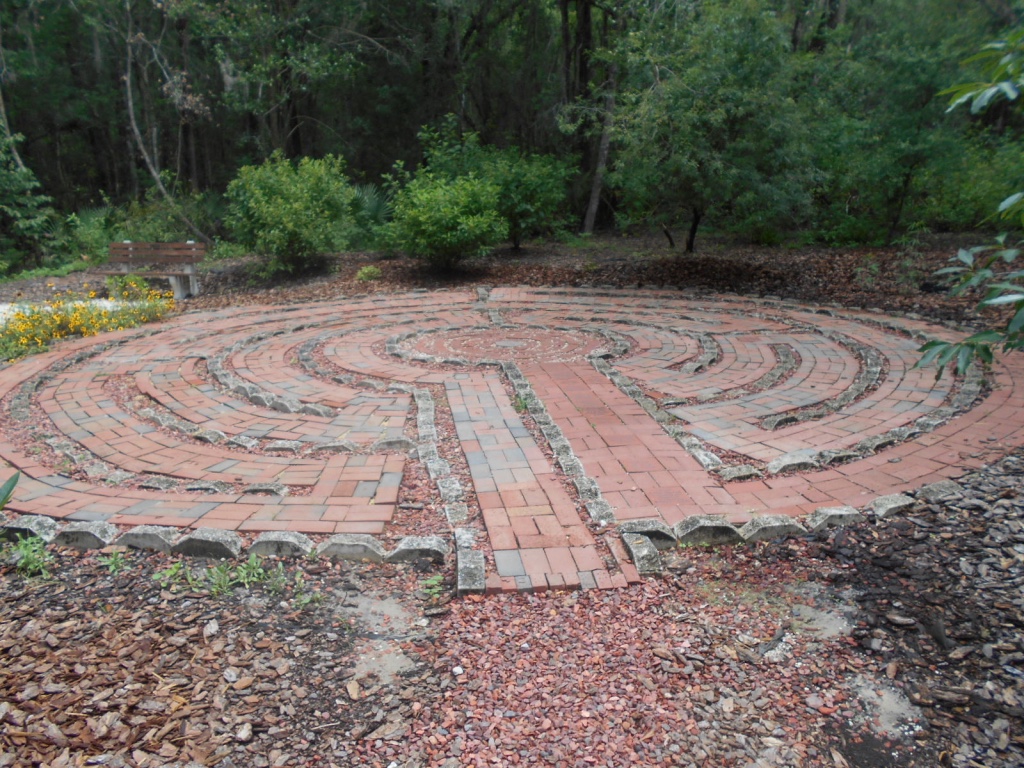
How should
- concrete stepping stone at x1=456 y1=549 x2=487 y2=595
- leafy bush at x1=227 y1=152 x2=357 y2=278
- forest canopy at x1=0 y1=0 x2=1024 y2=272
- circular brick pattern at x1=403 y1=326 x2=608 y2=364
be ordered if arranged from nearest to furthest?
concrete stepping stone at x1=456 y1=549 x2=487 y2=595
circular brick pattern at x1=403 y1=326 x2=608 y2=364
forest canopy at x1=0 y1=0 x2=1024 y2=272
leafy bush at x1=227 y1=152 x2=357 y2=278

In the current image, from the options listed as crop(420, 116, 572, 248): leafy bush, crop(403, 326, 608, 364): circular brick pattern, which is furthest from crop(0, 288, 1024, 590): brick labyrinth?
crop(420, 116, 572, 248): leafy bush

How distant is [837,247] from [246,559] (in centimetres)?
1037

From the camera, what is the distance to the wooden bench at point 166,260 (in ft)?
32.1

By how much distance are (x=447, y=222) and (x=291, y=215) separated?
7.17ft

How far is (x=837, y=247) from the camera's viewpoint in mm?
10766

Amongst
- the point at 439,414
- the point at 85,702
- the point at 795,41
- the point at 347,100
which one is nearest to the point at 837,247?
the point at 795,41

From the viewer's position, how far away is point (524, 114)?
55.4 ft

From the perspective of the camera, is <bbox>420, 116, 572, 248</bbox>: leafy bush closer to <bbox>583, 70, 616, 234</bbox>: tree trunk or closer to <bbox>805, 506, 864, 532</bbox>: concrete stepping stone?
<bbox>583, 70, 616, 234</bbox>: tree trunk

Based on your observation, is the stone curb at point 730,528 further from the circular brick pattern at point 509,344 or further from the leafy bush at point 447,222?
the leafy bush at point 447,222

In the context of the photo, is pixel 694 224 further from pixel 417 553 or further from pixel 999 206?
pixel 999 206

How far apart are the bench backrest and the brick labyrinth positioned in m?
2.71

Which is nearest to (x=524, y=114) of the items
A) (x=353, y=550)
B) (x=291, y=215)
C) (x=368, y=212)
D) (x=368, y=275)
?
(x=368, y=212)

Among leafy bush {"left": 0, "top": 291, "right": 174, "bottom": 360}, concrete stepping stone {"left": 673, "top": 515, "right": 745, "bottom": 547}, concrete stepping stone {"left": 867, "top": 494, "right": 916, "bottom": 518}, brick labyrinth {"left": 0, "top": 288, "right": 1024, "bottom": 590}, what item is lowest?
leafy bush {"left": 0, "top": 291, "right": 174, "bottom": 360}

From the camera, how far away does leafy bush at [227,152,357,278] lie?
31.8 feet
